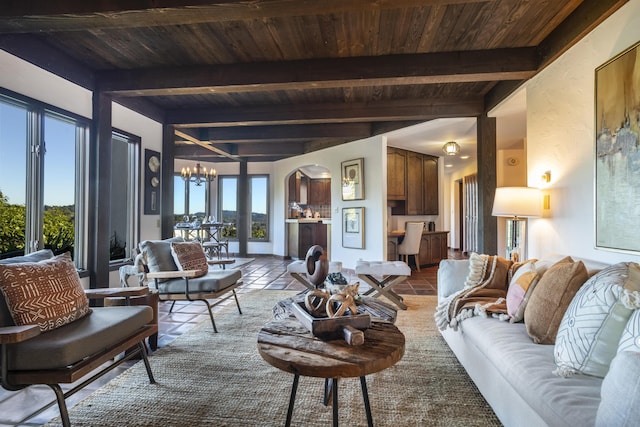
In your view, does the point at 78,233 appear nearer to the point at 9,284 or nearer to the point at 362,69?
the point at 9,284

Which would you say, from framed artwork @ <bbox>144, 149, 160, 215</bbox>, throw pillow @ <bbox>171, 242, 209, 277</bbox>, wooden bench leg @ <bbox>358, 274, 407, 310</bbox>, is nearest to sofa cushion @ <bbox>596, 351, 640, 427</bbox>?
wooden bench leg @ <bbox>358, 274, 407, 310</bbox>

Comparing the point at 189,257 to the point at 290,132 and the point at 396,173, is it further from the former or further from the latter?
the point at 396,173

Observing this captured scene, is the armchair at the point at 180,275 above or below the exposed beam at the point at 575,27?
below

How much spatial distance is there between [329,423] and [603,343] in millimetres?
1279

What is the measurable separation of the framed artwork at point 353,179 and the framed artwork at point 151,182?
3325 mm

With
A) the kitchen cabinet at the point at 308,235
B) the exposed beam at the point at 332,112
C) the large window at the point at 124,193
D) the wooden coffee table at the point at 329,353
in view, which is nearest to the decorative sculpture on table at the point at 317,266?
the wooden coffee table at the point at 329,353

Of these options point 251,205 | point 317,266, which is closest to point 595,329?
point 317,266

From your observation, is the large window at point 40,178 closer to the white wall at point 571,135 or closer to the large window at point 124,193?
the large window at point 124,193

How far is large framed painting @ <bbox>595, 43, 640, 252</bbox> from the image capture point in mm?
1917

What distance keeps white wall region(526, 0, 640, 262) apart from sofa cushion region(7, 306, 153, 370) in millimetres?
3108

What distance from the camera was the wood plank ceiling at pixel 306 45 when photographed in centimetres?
216

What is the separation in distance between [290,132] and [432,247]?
12.0 ft

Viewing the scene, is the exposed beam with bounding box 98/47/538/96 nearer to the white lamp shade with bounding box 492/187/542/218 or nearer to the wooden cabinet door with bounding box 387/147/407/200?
the white lamp shade with bounding box 492/187/542/218

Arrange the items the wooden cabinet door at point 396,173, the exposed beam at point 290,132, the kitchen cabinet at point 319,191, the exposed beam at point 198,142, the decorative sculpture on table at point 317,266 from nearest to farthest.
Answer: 1. the decorative sculpture on table at point 317,266
2. the exposed beam at point 198,142
3. the exposed beam at point 290,132
4. the wooden cabinet door at point 396,173
5. the kitchen cabinet at point 319,191
